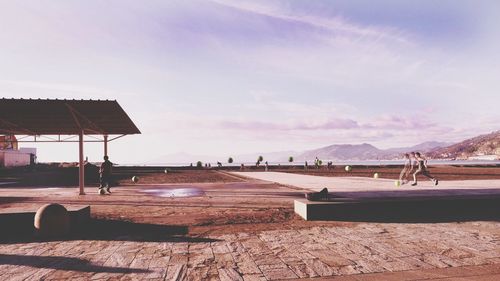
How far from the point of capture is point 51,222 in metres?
8.43

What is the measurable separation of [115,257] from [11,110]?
40.3 feet

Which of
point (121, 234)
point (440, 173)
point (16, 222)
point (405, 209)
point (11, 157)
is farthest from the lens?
point (11, 157)

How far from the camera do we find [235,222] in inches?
395

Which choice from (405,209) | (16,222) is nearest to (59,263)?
(16,222)

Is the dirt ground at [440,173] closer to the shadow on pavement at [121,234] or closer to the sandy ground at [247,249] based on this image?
the sandy ground at [247,249]

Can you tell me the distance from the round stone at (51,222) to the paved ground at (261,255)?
0.62m

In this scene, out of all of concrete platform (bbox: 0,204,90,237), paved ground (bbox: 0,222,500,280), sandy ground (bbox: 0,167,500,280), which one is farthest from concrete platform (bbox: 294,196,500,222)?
concrete platform (bbox: 0,204,90,237)

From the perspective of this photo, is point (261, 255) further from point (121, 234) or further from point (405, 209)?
point (405, 209)

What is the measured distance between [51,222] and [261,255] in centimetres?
542

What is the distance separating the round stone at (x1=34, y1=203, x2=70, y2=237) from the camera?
8406mm

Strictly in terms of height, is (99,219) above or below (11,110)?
below

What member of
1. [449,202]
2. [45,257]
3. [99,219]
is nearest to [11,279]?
[45,257]

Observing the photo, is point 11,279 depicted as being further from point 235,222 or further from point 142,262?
point 235,222

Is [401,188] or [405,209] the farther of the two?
[401,188]
